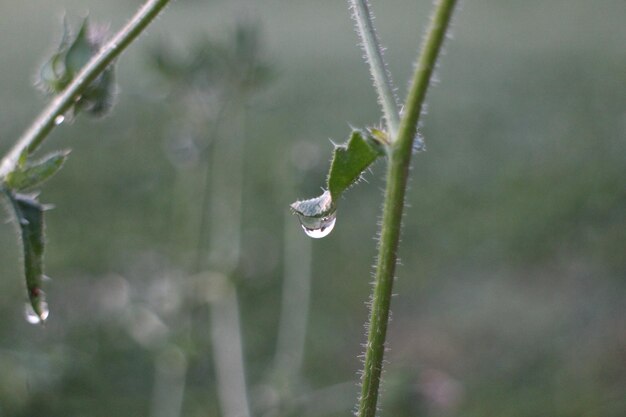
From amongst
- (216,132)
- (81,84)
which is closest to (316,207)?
(81,84)

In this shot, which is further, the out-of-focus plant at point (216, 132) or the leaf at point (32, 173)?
the out-of-focus plant at point (216, 132)

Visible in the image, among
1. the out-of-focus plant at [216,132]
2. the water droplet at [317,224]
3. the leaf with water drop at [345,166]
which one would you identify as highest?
the leaf with water drop at [345,166]

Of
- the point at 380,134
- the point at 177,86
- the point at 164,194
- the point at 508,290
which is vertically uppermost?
the point at 380,134

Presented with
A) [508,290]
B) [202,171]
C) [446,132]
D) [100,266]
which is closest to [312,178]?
[202,171]

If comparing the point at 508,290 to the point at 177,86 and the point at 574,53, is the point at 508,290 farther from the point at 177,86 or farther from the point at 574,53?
Result: the point at 574,53

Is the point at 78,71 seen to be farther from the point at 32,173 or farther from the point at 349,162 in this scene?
the point at 349,162

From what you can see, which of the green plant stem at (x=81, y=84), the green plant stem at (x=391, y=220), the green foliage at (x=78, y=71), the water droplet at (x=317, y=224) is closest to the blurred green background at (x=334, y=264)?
the green foliage at (x=78, y=71)

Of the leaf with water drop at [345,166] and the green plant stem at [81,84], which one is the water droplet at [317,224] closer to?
the leaf with water drop at [345,166]

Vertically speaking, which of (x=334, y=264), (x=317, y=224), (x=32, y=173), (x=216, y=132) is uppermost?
(x=32, y=173)
